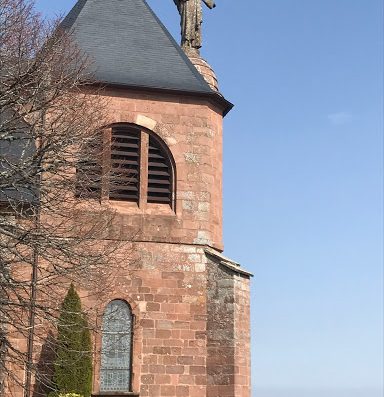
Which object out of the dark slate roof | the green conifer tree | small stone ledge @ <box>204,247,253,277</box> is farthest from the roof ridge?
the green conifer tree

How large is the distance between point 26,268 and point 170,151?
3.99 metres

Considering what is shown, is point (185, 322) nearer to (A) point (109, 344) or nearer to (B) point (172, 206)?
(A) point (109, 344)

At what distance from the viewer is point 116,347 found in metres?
13.9

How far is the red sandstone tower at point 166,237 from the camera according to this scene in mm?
13867

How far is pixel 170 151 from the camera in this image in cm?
1534

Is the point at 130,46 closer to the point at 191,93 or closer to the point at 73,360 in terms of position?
the point at 191,93

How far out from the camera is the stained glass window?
13719 mm

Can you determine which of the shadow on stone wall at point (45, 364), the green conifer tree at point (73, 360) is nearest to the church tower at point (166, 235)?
the green conifer tree at point (73, 360)

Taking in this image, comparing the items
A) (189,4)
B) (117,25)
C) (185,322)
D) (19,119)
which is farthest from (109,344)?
(189,4)

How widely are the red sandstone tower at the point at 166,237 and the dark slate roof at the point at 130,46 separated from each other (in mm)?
42

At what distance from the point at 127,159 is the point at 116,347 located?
4.02 metres

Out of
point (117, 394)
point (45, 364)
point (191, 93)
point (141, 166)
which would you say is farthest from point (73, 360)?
point (191, 93)

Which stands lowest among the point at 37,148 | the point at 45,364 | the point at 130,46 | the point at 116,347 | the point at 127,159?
the point at 45,364

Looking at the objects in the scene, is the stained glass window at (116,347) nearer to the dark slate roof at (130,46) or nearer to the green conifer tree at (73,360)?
the green conifer tree at (73,360)
